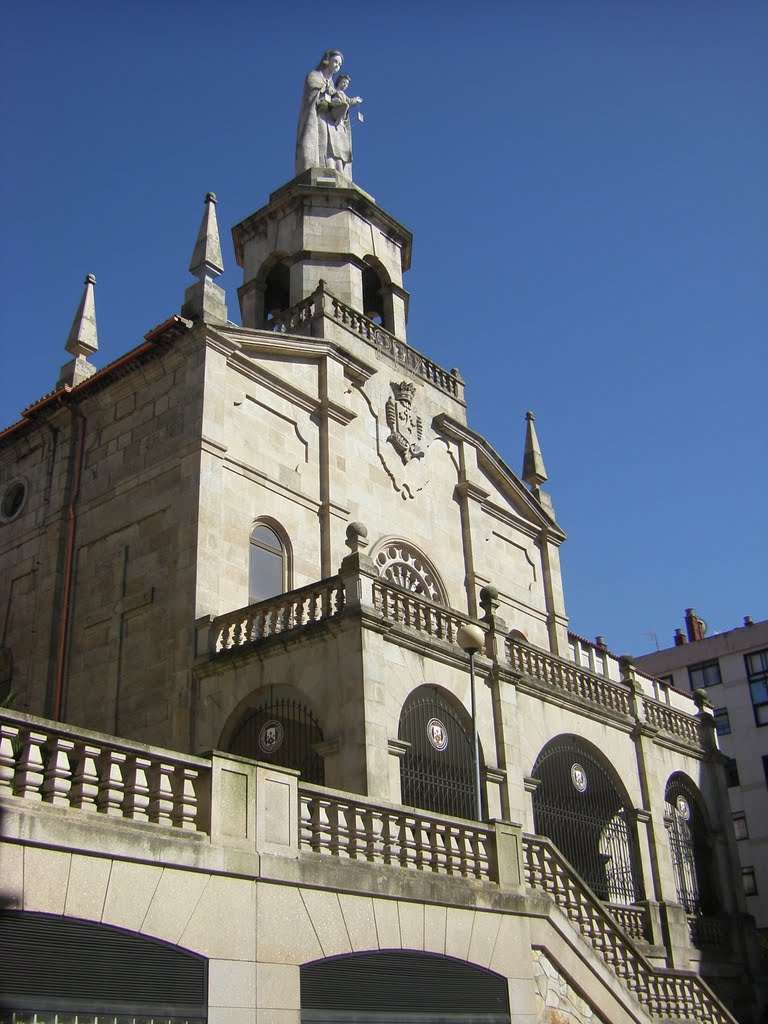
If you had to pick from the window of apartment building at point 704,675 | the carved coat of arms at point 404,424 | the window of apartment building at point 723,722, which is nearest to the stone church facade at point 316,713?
the carved coat of arms at point 404,424

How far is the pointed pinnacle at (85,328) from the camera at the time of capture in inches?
1049

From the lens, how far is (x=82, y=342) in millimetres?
26609

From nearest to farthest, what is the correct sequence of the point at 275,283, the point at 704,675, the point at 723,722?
the point at 275,283, the point at 723,722, the point at 704,675

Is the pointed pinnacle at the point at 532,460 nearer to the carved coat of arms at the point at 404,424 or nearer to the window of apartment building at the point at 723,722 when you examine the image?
the carved coat of arms at the point at 404,424

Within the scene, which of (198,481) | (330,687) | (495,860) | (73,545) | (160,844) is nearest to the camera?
(160,844)

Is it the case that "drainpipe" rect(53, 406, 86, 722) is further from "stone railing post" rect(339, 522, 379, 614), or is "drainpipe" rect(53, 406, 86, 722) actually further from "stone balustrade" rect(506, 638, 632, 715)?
"stone balustrade" rect(506, 638, 632, 715)

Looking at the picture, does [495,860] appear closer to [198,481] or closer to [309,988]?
[309,988]

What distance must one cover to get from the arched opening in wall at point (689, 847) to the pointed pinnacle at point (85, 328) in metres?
16.3

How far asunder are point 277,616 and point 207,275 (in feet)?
26.1

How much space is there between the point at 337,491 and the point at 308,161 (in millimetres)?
11045

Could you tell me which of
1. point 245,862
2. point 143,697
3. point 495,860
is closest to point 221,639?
point 143,697

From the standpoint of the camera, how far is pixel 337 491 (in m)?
24.1

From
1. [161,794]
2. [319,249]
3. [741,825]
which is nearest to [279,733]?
[161,794]

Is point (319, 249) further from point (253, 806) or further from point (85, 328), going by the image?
point (253, 806)
